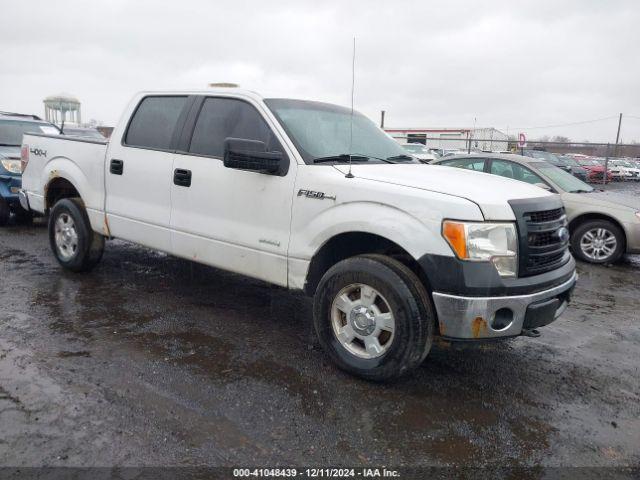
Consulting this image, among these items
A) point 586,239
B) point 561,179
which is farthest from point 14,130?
point 586,239

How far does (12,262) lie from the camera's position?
6.19 metres

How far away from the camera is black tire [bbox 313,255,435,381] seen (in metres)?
3.19

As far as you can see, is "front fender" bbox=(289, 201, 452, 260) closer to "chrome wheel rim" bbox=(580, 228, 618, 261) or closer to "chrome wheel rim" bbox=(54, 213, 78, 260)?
"chrome wheel rim" bbox=(54, 213, 78, 260)

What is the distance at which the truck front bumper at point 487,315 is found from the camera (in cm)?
307

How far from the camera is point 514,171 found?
8.25 metres

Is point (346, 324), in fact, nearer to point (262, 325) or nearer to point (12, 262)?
point (262, 325)

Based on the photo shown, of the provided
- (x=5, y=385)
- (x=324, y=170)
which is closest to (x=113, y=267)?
(x=5, y=385)

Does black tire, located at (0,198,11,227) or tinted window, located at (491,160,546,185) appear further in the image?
black tire, located at (0,198,11,227)

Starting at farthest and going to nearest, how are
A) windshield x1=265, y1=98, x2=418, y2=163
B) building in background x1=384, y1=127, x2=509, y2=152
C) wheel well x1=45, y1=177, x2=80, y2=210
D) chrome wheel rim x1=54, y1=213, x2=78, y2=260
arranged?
building in background x1=384, y1=127, x2=509, y2=152
wheel well x1=45, y1=177, x2=80, y2=210
chrome wheel rim x1=54, y1=213, x2=78, y2=260
windshield x1=265, y1=98, x2=418, y2=163

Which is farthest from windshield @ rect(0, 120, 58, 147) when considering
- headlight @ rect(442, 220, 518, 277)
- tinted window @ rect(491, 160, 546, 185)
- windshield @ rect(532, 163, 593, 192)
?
windshield @ rect(532, 163, 593, 192)

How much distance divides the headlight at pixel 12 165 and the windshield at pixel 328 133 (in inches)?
229

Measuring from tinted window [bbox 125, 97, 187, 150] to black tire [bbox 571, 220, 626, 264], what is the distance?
6.03m

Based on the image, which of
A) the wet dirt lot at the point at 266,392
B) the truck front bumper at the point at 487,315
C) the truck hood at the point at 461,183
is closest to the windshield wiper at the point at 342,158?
the truck hood at the point at 461,183

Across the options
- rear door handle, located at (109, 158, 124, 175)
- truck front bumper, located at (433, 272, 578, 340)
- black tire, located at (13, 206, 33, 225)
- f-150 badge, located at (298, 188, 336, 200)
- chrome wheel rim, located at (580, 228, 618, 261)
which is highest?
rear door handle, located at (109, 158, 124, 175)
